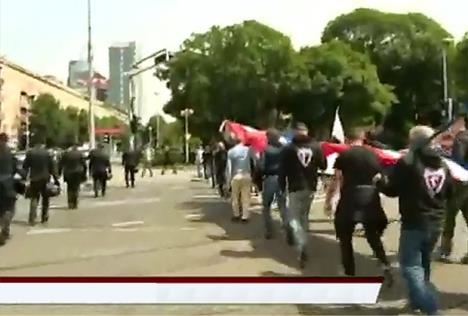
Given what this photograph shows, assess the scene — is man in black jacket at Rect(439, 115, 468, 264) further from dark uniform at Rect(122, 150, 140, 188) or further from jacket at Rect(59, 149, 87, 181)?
jacket at Rect(59, 149, 87, 181)

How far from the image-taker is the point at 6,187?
13.8 ft

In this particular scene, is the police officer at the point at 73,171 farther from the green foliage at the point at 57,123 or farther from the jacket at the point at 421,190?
the jacket at the point at 421,190

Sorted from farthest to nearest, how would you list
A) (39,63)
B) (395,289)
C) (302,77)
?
(395,289) < (39,63) < (302,77)

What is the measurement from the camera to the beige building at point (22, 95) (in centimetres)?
358

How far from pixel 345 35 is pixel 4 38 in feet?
4.26

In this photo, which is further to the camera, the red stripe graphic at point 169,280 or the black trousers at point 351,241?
the black trousers at point 351,241

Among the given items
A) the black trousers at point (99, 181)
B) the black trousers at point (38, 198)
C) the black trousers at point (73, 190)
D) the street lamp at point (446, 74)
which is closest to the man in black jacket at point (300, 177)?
the street lamp at point (446, 74)

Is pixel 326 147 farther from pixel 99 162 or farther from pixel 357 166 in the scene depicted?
pixel 99 162

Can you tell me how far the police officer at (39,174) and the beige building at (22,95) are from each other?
11 cm

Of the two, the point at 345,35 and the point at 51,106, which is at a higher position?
the point at 345,35

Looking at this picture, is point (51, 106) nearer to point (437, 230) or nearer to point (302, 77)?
point (302, 77)

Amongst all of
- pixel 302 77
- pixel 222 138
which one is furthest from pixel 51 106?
pixel 302 77

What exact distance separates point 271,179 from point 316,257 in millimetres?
1242

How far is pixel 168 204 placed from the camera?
427 centimetres
